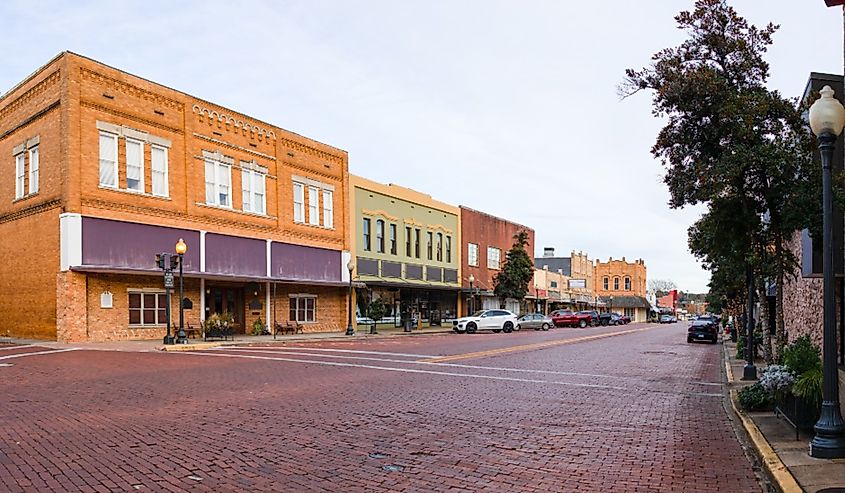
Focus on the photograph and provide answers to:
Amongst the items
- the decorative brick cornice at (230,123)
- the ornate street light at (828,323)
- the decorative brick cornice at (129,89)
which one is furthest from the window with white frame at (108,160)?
the ornate street light at (828,323)

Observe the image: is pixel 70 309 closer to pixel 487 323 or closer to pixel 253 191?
pixel 253 191

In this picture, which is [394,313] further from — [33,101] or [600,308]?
[600,308]

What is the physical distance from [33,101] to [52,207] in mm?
5073

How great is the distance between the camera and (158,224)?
29516 millimetres

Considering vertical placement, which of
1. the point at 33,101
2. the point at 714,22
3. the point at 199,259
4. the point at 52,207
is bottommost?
the point at 199,259

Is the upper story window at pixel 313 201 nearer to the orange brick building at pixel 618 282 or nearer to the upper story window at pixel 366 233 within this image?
the upper story window at pixel 366 233

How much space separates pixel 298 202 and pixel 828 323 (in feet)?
108

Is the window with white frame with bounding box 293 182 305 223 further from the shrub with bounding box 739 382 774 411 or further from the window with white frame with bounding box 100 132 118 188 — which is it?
the shrub with bounding box 739 382 774 411

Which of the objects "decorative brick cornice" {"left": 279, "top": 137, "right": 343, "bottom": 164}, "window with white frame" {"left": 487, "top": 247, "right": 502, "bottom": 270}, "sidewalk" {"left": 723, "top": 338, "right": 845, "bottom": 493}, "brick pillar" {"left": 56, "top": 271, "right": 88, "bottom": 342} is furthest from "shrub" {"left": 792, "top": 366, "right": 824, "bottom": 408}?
"window with white frame" {"left": 487, "top": 247, "right": 502, "bottom": 270}

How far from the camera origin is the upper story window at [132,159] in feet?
91.0

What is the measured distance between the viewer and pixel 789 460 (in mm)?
7523

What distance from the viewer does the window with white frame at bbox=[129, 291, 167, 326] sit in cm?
2833

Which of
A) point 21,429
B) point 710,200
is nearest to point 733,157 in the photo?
point 710,200

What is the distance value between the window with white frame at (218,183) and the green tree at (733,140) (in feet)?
79.6
